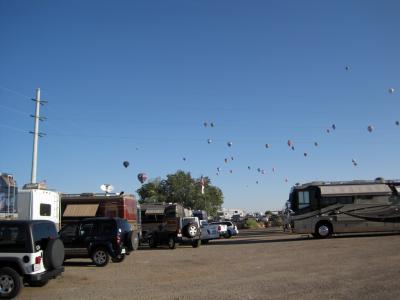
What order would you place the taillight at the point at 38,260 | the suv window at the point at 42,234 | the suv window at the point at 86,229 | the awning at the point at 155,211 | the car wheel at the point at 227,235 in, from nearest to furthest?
1. the taillight at the point at 38,260
2. the suv window at the point at 42,234
3. the suv window at the point at 86,229
4. the awning at the point at 155,211
5. the car wheel at the point at 227,235

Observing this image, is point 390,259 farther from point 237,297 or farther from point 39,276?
point 39,276

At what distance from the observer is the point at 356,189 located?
3259 centimetres

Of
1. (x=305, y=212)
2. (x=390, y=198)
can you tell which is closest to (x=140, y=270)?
(x=305, y=212)

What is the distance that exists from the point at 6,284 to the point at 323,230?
23968 mm

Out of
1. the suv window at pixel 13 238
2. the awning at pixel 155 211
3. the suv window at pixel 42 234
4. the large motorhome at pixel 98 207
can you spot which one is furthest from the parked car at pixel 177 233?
the suv window at pixel 13 238

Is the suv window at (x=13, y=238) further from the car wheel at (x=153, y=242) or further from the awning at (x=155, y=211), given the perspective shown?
the awning at (x=155, y=211)

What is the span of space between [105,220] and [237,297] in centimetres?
952

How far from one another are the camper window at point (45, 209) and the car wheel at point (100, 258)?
4934mm

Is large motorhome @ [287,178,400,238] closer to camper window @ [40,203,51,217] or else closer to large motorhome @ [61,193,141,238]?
large motorhome @ [61,193,141,238]

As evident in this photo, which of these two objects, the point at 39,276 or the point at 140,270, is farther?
the point at 140,270

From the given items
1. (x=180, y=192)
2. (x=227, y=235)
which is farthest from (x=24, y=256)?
(x=180, y=192)

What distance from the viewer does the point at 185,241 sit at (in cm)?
2938

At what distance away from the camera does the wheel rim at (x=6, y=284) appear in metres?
11.8

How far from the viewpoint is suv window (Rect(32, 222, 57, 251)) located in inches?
481
